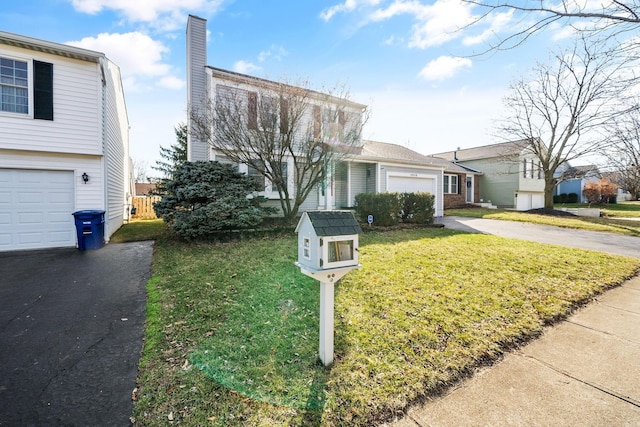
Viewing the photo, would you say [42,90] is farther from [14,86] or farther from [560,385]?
[560,385]

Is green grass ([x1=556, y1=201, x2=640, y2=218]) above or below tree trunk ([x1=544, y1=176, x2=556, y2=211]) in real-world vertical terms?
below

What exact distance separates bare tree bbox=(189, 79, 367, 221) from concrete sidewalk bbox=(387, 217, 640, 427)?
8.20 m

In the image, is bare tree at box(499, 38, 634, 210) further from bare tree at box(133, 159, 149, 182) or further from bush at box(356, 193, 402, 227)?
bare tree at box(133, 159, 149, 182)

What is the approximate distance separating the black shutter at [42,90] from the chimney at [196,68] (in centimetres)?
450

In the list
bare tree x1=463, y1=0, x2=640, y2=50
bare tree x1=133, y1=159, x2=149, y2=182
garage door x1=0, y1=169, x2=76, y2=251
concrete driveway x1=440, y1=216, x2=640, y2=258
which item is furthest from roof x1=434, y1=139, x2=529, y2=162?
bare tree x1=133, y1=159, x2=149, y2=182

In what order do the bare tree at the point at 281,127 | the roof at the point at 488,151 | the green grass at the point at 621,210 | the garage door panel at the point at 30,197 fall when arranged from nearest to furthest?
the garage door panel at the point at 30,197 → the bare tree at the point at 281,127 → the green grass at the point at 621,210 → the roof at the point at 488,151

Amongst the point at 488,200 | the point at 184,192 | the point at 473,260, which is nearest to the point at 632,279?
the point at 473,260

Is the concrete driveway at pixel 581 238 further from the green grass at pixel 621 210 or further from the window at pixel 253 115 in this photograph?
the green grass at pixel 621 210

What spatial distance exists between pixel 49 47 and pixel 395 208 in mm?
11613

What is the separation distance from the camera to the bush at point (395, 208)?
11.1 metres

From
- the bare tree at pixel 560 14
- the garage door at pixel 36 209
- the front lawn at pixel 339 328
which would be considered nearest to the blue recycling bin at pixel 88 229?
the garage door at pixel 36 209

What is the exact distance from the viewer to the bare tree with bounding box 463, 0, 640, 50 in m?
2.58

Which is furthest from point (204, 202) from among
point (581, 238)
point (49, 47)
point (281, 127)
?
point (581, 238)

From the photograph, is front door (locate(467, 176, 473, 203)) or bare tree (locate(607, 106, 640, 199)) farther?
front door (locate(467, 176, 473, 203))
